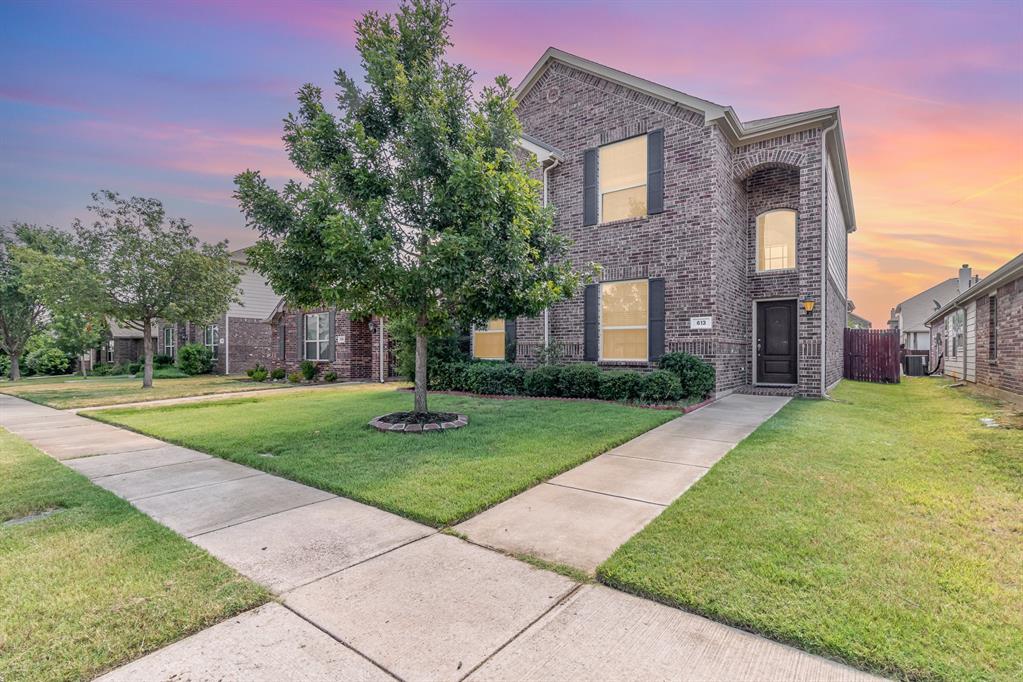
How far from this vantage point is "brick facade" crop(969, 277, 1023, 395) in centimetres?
946

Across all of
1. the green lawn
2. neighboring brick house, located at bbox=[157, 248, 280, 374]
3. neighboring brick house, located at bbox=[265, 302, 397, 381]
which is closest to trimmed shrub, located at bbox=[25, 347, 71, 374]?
neighboring brick house, located at bbox=[157, 248, 280, 374]

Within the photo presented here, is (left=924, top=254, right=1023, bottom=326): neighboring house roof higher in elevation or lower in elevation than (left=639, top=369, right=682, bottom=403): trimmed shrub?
higher

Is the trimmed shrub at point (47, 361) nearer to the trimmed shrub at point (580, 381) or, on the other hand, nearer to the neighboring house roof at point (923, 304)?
the trimmed shrub at point (580, 381)

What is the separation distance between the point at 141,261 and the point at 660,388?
1650cm

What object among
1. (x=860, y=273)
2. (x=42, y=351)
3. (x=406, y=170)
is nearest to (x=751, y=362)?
(x=406, y=170)

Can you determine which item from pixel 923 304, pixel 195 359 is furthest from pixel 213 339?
pixel 923 304

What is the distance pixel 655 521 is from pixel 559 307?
8428 mm

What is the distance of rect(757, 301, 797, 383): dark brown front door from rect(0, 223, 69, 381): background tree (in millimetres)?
28118

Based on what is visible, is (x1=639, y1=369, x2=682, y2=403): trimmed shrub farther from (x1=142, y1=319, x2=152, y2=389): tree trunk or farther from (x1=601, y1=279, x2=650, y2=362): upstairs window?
(x1=142, y1=319, x2=152, y2=389): tree trunk

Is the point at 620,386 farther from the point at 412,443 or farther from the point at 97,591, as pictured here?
the point at 97,591

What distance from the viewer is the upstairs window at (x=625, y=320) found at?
415 inches

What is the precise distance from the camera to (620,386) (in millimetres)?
9414

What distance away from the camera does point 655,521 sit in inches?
135

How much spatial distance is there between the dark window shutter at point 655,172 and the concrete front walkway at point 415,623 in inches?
358
